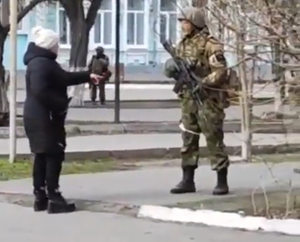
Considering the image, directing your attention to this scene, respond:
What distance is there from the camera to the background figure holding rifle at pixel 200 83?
9492 millimetres

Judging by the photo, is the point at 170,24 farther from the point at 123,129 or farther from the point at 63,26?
the point at 63,26

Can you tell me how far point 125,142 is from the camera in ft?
51.3

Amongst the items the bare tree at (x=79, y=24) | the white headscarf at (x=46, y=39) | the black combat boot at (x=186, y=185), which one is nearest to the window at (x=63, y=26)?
the bare tree at (x=79, y=24)

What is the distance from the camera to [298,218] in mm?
8406

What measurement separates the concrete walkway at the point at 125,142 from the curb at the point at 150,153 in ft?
0.29

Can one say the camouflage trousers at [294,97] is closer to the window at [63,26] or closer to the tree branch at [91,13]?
the tree branch at [91,13]

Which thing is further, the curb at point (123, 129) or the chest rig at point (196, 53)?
the curb at point (123, 129)

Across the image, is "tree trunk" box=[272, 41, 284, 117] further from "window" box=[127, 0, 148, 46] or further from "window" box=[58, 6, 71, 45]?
"window" box=[127, 0, 148, 46]

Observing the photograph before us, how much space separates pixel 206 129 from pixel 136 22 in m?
39.4

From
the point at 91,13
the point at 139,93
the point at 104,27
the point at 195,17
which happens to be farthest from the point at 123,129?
the point at 104,27

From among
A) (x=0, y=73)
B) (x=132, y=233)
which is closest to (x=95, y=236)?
(x=132, y=233)

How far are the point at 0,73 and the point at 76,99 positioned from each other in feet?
26.3

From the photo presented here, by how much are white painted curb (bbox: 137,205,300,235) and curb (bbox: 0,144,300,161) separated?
4.76 m

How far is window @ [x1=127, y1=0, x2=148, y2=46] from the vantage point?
48.0m
